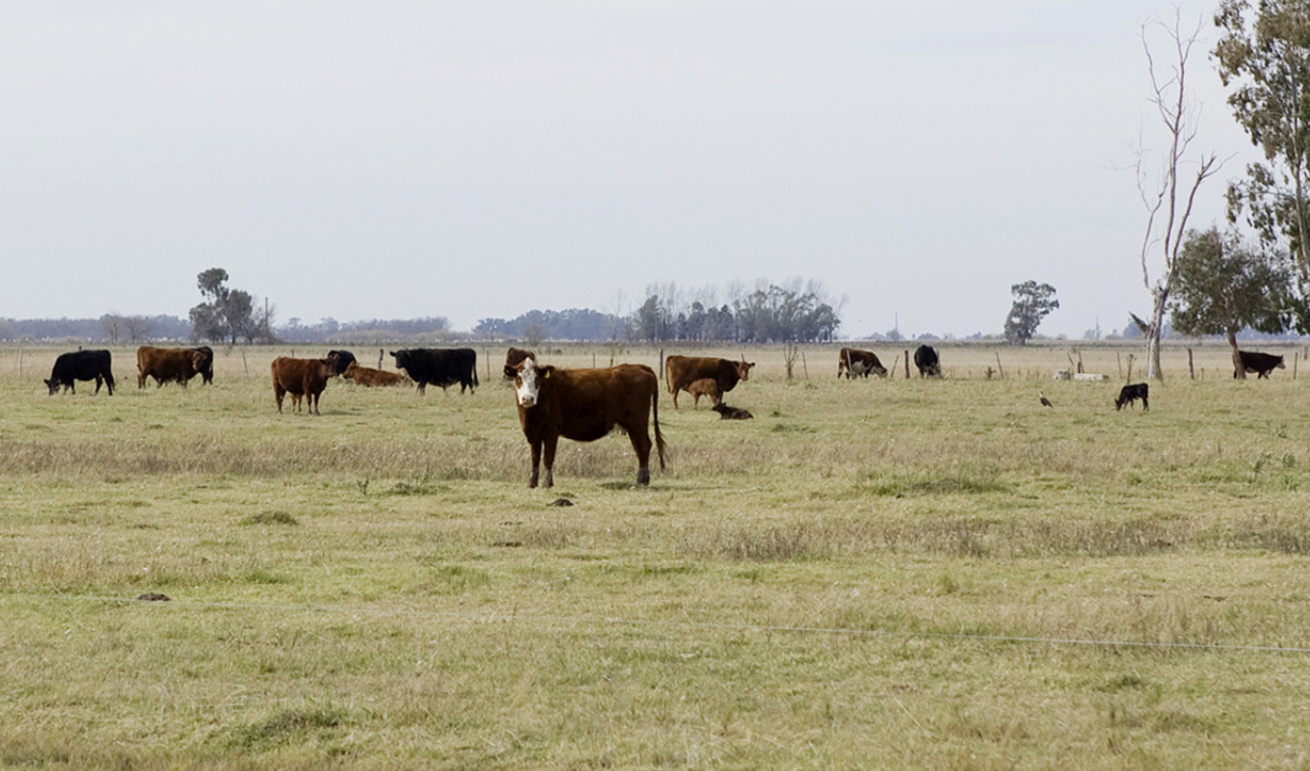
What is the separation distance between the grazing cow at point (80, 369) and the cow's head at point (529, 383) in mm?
22586

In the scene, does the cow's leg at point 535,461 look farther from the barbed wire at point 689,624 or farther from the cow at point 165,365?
the cow at point 165,365

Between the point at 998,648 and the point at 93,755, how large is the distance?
507 cm

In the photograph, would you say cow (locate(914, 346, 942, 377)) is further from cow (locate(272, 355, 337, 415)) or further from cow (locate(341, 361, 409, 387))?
cow (locate(272, 355, 337, 415))

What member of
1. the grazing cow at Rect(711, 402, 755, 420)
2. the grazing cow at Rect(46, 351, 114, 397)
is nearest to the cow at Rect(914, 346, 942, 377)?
the grazing cow at Rect(711, 402, 755, 420)

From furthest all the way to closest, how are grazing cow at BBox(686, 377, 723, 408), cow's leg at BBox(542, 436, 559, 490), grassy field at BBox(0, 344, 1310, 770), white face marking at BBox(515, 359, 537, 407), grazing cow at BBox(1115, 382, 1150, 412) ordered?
grazing cow at BBox(686, 377, 723, 408) → grazing cow at BBox(1115, 382, 1150, 412) → white face marking at BBox(515, 359, 537, 407) → cow's leg at BBox(542, 436, 559, 490) → grassy field at BBox(0, 344, 1310, 770)

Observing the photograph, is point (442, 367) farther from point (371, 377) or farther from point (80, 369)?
point (80, 369)

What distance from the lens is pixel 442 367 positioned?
1615 inches

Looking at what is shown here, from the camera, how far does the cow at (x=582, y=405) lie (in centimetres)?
Result: 1845

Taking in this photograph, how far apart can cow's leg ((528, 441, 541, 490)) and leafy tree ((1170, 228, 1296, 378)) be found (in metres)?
43.0

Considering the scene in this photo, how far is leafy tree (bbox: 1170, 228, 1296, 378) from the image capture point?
55000mm

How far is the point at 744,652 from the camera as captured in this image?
8.68 m

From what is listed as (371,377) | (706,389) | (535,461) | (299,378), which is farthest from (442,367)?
(535,461)

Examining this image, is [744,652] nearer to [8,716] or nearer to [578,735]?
[578,735]

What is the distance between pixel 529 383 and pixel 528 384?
2cm
